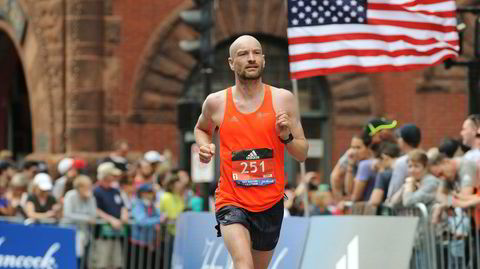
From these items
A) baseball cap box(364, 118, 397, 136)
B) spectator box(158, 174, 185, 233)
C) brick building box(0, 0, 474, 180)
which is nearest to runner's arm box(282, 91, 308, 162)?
baseball cap box(364, 118, 397, 136)

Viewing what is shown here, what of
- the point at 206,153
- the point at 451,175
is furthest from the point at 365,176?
the point at 206,153

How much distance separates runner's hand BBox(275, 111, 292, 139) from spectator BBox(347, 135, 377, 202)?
17.7ft

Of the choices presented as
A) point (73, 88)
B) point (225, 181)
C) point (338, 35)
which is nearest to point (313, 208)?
point (338, 35)

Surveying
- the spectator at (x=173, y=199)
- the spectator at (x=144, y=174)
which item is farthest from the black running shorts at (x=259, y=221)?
the spectator at (x=144, y=174)

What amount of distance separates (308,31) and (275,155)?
4.86 metres

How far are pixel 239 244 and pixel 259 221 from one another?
33 cm

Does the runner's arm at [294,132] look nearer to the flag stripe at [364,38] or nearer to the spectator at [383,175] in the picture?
the flag stripe at [364,38]

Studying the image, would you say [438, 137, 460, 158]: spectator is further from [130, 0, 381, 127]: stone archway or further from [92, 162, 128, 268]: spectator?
[130, 0, 381, 127]: stone archway

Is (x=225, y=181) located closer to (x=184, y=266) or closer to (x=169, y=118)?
(x=184, y=266)

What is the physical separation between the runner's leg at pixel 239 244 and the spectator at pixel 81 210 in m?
9.35

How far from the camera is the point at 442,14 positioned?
1434cm

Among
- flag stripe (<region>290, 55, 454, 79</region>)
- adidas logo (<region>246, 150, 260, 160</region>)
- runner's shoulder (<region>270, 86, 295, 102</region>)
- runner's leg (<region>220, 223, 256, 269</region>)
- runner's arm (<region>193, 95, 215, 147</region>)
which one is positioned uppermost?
flag stripe (<region>290, 55, 454, 79</region>)

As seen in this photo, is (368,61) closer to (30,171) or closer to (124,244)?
(124,244)

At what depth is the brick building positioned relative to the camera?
27.7 metres
